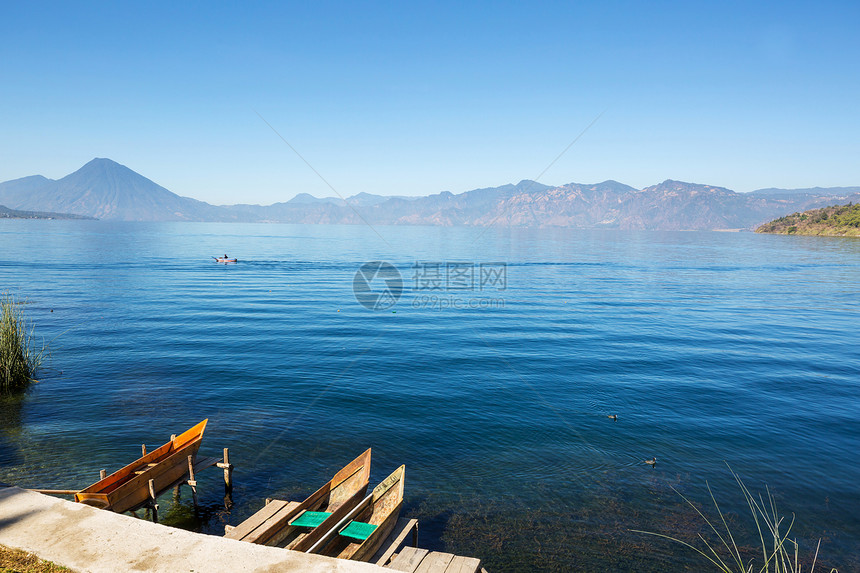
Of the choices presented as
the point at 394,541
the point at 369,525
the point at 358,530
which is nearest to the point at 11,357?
the point at 358,530

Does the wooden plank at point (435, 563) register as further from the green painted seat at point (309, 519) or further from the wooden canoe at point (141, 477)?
the wooden canoe at point (141, 477)

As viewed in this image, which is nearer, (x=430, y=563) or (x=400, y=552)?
(x=430, y=563)

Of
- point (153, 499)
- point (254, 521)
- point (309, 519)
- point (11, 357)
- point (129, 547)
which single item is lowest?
point (153, 499)

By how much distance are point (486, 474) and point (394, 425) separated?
5989 millimetres

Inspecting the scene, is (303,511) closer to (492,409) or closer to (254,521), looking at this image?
(254,521)

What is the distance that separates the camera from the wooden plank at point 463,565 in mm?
11961

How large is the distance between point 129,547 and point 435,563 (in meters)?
7.31

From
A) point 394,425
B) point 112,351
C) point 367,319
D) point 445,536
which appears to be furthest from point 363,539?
point 367,319

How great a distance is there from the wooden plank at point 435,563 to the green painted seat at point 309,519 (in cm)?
312

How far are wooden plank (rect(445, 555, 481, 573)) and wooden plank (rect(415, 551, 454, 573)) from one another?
0.11m

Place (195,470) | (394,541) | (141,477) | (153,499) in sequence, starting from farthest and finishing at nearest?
(195,470)
(153,499)
(141,477)
(394,541)

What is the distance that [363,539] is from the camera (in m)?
13.2

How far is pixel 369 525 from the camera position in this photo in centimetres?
1362

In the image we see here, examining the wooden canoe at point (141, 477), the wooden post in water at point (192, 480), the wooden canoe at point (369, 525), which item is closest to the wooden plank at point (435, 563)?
the wooden canoe at point (369, 525)
